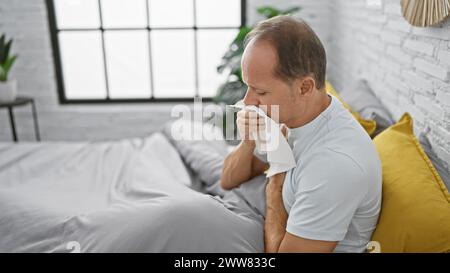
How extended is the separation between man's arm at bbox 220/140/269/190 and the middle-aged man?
27cm

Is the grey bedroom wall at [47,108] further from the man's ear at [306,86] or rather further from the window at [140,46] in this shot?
the man's ear at [306,86]

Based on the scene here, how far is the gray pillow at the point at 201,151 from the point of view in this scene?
5.17 feet

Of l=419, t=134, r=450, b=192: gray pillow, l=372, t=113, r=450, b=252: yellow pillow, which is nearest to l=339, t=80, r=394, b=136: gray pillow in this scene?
l=419, t=134, r=450, b=192: gray pillow

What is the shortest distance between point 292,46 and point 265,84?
106 mm

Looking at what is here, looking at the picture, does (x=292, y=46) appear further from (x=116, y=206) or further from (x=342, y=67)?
(x=342, y=67)

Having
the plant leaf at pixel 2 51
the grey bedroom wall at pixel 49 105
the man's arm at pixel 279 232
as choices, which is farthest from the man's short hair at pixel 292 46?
the plant leaf at pixel 2 51

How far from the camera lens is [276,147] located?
43.3 inches

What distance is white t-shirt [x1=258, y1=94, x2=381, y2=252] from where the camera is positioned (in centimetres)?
92

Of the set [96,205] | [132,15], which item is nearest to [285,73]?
[96,205]

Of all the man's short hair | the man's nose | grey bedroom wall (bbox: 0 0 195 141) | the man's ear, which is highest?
the man's short hair

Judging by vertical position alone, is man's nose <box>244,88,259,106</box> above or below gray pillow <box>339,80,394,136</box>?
above

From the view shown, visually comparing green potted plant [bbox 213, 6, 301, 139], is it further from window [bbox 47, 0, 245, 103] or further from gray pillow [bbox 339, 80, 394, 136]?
gray pillow [bbox 339, 80, 394, 136]

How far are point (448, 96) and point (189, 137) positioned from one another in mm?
1042

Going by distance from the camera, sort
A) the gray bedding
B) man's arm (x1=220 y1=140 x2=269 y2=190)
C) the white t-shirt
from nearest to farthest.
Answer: the white t-shirt
the gray bedding
man's arm (x1=220 y1=140 x2=269 y2=190)
